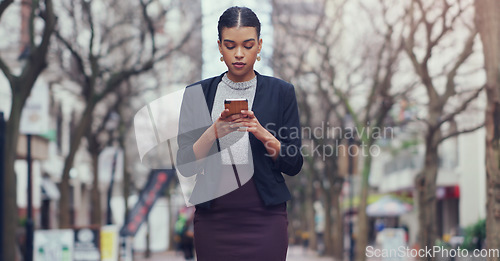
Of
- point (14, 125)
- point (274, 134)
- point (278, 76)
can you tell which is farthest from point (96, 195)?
point (274, 134)

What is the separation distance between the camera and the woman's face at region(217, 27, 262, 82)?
2.94 metres

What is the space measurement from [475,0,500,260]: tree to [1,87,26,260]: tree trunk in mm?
8044

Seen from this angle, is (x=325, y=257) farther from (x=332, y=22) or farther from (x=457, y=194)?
(x=332, y=22)

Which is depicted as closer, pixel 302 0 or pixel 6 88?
pixel 302 0

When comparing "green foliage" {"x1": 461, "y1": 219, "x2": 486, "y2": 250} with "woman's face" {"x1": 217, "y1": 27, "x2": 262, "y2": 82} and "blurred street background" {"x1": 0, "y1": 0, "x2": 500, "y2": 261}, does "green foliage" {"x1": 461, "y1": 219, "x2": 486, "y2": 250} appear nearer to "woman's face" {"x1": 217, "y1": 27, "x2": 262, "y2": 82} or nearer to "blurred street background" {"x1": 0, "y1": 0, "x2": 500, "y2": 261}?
"blurred street background" {"x1": 0, "y1": 0, "x2": 500, "y2": 261}

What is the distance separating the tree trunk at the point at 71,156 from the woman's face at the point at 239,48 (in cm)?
1544

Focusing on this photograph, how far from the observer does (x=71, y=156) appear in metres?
18.8

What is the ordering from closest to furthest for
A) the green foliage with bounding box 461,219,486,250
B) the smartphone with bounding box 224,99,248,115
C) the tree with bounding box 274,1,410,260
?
the smartphone with bounding box 224,99,248,115 < the green foliage with bounding box 461,219,486,250 < the tree with bounding box 274,1,410,260

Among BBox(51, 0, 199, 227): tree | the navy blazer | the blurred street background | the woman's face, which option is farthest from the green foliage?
the woman's face

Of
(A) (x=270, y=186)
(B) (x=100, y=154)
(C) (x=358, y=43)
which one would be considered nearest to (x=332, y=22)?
(C) (x=358, y=43)

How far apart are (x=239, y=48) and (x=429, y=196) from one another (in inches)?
594

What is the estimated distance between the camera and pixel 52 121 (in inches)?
1538

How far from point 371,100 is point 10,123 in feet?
36.3

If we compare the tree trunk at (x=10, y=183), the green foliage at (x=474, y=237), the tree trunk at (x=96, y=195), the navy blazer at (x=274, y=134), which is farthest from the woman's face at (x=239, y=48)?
the tree trunk at (x=96, y=195)
